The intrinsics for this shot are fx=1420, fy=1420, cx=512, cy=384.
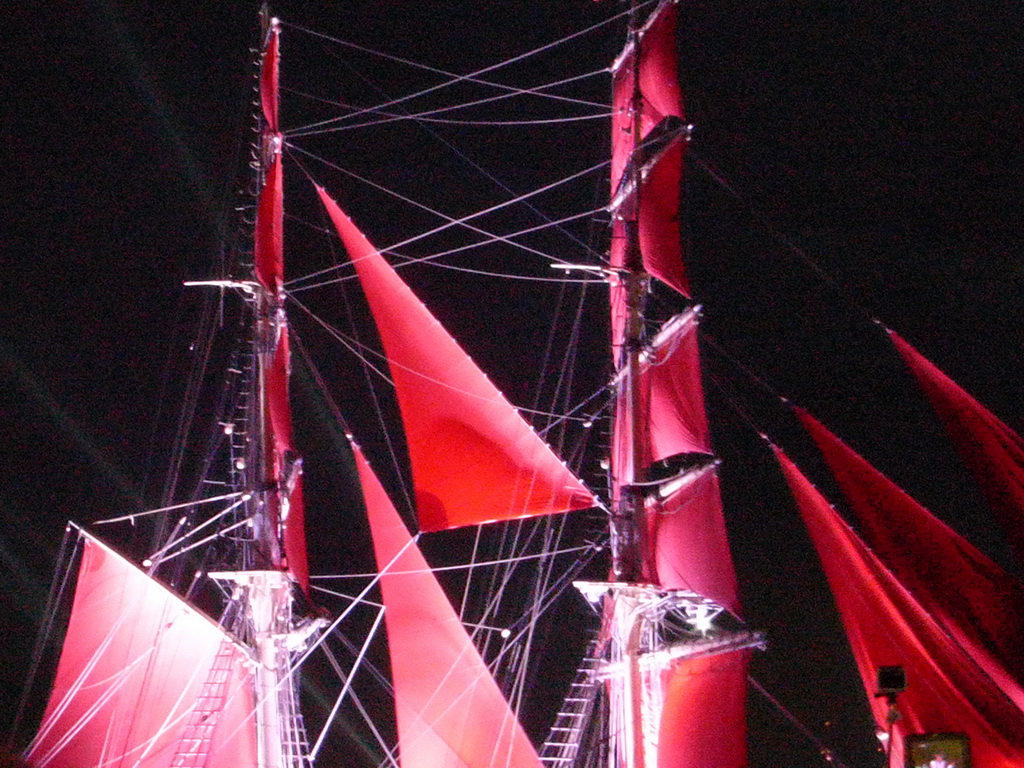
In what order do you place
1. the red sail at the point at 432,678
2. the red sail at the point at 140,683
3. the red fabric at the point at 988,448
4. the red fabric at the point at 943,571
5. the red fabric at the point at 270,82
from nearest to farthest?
the red fabric at the point at 943,571 → the red fabric at the point at 988,448 → the red sail at the point at 432,678 → the red sail at the point at 140,683 → the red fabric at the point at 270,82

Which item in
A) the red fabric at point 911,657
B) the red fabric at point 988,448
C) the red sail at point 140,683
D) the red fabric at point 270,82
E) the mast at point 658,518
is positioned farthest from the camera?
the red fabric at point 270,82

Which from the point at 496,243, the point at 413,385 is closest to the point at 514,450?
the point at 413,385

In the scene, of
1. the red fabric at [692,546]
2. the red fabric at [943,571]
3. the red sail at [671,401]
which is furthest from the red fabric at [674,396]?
the red fabric at [943,571]

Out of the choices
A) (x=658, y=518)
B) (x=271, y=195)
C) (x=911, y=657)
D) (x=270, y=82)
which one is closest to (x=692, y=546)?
(x=658, y=518)

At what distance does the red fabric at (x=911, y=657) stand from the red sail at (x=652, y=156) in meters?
2.12

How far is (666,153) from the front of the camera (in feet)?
33.0

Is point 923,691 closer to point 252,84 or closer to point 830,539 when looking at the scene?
point 830,539

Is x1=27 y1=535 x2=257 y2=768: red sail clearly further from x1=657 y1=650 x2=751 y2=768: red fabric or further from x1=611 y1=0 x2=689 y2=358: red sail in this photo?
x1=611 y1=0 x2=689 y2=358: red sail

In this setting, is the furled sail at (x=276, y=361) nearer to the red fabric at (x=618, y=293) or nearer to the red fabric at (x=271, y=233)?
the red fabric at (x=271, y=233)

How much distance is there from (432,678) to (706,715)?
1.78m

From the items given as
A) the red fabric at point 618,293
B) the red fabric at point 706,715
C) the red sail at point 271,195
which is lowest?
the red fabric at point 706,715

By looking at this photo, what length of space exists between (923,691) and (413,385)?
12.7 feet

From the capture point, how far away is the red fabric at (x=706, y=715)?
899 centimetres

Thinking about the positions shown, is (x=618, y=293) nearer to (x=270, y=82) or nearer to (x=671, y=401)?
(x=671, y=401)
